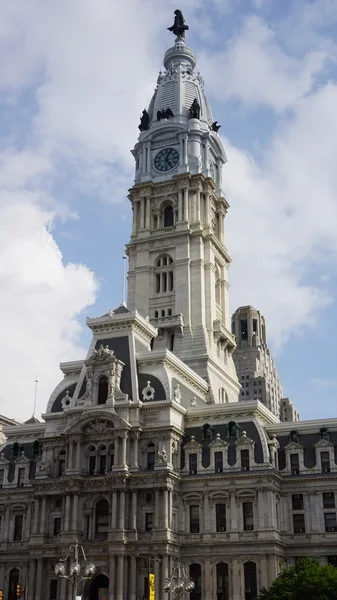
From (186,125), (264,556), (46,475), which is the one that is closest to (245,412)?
(264,556)

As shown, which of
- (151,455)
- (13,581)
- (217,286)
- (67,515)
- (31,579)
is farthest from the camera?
(217,286)

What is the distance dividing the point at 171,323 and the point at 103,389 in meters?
27.5

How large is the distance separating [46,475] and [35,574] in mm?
11439

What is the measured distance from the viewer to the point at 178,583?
7350cm

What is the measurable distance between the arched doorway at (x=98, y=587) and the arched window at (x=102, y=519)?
467 cm

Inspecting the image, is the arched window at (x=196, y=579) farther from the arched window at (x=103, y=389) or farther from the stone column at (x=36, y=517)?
the arched window at (x=103, y=389)

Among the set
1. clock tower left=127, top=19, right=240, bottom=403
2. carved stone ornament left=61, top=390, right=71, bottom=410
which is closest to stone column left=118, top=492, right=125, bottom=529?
carved stone ornament left=61, top=390, right=71, bottom=410

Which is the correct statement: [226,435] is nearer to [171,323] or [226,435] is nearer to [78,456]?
[78,456]

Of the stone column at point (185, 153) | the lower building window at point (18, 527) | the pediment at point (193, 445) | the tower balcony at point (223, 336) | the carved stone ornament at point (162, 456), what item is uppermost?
the stone column at point (185, 153)

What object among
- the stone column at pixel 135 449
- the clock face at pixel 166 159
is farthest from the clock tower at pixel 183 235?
the stone column at pixel 135 449

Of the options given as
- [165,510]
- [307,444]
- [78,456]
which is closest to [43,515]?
[78,456]

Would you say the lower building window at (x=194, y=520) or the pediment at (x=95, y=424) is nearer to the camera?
the lower building window at (x=194, y=520)

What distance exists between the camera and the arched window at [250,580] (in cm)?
8412

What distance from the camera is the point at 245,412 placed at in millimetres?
94250
